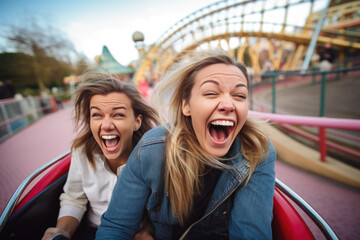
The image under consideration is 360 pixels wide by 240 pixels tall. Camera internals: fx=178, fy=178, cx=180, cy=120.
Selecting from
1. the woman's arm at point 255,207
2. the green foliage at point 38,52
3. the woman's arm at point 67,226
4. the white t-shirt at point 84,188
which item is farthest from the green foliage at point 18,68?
the woman's arm at point 255,207

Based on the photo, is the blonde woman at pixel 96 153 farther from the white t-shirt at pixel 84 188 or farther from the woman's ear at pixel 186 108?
the woman's ear at pixel 186 108

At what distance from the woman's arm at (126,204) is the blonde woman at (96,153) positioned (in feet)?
1.10

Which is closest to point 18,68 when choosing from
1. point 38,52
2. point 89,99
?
point 38,52

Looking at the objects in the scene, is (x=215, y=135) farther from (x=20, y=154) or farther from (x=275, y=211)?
(x=20, y=154)

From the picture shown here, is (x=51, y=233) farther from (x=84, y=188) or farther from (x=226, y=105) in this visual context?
(x=226, y=105)

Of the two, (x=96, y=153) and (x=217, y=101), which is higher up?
(x=217, y=101)

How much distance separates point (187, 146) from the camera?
1.06 metres

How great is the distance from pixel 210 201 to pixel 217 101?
1.85 ft

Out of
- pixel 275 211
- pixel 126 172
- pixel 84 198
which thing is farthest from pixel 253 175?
pixel 84 198

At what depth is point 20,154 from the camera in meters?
3.98

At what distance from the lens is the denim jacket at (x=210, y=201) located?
2.98ft

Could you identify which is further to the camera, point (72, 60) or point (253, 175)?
point (72, 60)

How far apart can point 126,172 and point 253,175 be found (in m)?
0.70

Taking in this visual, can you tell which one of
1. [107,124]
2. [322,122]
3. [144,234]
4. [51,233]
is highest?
[107,124]
